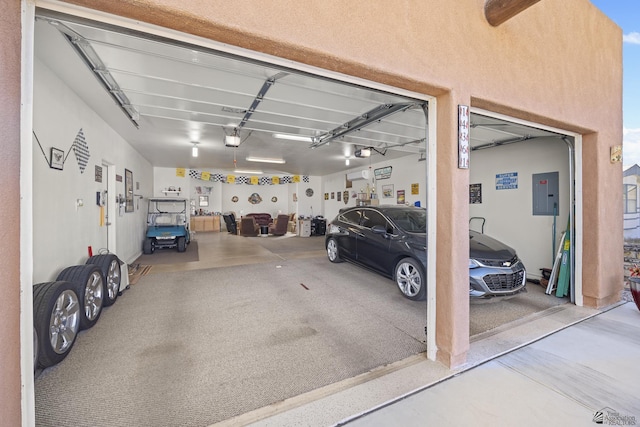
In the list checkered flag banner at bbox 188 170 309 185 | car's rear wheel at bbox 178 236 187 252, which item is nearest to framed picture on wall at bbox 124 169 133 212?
car's rear wheel at bbox 178 236 187 252

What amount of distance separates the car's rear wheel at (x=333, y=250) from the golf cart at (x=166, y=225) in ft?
14.7

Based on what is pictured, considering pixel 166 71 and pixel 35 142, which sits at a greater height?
pixel 166 71

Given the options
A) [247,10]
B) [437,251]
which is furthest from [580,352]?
[247,10]

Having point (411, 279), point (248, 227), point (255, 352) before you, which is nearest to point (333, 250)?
point (411, 279)

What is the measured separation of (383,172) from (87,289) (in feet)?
25.4

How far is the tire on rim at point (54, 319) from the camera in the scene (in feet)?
6.62

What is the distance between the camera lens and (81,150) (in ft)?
11.9

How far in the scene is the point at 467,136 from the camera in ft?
7.29

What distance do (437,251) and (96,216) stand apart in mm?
4982

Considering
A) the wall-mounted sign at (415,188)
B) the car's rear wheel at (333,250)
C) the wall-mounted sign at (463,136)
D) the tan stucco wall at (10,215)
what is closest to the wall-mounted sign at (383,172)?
the wall-mounted sign at (415,188)

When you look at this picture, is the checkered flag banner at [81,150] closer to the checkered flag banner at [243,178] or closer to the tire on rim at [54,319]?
the tire on rim at [54,319]

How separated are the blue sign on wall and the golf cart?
8.15m

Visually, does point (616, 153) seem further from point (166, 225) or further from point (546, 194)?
point (166, 225)

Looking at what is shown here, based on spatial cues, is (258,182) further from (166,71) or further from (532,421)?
(532,421)
